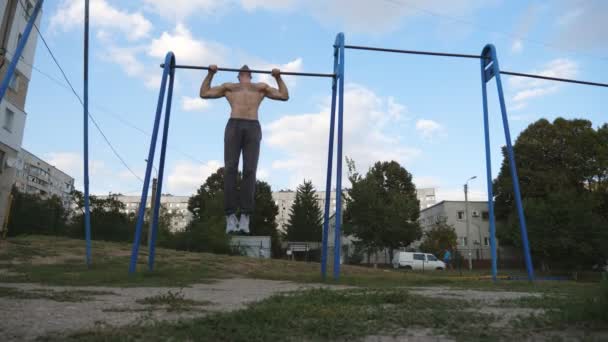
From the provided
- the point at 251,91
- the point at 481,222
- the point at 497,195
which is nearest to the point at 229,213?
the point at 251,91

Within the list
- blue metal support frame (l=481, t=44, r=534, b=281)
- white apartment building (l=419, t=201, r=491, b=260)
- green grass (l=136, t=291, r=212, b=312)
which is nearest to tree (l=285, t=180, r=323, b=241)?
white apartment building (l=419, t=201, r=491, b=260)

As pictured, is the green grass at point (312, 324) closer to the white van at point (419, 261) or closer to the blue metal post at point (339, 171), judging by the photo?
the blue metal post at point (339, 171)

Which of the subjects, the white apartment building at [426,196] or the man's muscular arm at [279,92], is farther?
the white apartment building at [426,196]

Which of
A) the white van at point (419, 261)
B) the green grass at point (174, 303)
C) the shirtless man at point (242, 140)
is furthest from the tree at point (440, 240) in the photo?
the green grass at point (174, 303)

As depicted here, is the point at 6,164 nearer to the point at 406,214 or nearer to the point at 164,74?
the point at 164,74

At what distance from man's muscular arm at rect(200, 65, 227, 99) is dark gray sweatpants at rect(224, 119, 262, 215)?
773 mm

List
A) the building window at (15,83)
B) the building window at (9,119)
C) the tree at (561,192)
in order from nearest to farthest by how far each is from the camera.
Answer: the building window at (9,119) → the building window at (15,83) → the tree at (561,192)

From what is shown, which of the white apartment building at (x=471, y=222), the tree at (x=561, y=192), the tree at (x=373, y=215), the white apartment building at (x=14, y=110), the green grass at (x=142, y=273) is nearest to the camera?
the green grass at (x=142, y=273)

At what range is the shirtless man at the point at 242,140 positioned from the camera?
23.7 feet

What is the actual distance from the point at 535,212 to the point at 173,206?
299 ft

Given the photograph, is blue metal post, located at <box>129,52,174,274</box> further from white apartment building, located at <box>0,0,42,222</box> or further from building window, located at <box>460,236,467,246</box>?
building window, located at <box>460,236,467,246</box>

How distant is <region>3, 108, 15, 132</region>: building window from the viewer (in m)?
19.9

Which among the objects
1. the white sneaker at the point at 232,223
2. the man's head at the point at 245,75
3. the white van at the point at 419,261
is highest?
the man's head at the point at 245,75

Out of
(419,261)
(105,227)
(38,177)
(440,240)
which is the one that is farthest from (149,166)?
(38,177)
